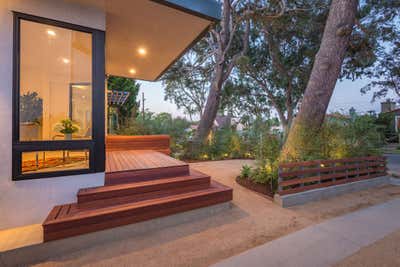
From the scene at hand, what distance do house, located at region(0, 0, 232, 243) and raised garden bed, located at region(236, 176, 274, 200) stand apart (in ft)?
3.88

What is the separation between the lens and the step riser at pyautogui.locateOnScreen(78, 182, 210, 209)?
2.33 metres

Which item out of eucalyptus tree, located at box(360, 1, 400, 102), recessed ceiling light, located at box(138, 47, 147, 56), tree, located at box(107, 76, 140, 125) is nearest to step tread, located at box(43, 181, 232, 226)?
recessed ceiling light, located at box(138, 47, 147, 56)

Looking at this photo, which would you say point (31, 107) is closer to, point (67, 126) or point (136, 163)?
point (67, 126)

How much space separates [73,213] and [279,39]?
11.6 m

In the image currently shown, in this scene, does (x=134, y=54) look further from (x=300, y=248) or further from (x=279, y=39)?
(x=279, y=39)

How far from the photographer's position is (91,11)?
2.62 meters

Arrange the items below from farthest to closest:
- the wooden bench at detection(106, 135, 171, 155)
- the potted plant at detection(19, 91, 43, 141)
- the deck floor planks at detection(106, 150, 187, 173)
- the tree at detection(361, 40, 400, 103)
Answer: the tree at detection(361, 40, 400, 103)
the wooden bench at detection(106, 135, 171, 155)
the deck floor planks at detection(106, 150, 187, 173)
the potted plant at detection(19, 91, 43, 141)

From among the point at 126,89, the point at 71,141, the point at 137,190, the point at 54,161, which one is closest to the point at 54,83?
the point at 71,141

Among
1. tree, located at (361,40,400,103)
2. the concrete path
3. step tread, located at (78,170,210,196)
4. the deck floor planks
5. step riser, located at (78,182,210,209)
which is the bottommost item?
the concrete path

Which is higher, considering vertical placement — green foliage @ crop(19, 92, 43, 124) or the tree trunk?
the tree trunk

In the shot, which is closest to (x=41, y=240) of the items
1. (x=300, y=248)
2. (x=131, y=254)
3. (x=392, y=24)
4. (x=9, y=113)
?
(x=131, y=254)

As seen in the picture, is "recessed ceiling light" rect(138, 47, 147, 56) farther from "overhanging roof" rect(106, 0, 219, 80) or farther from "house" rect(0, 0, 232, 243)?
"house" rect(0, 0, 232, 243)

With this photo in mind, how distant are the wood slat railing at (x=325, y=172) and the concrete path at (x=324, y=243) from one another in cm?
79

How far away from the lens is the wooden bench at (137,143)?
17.2 feet
